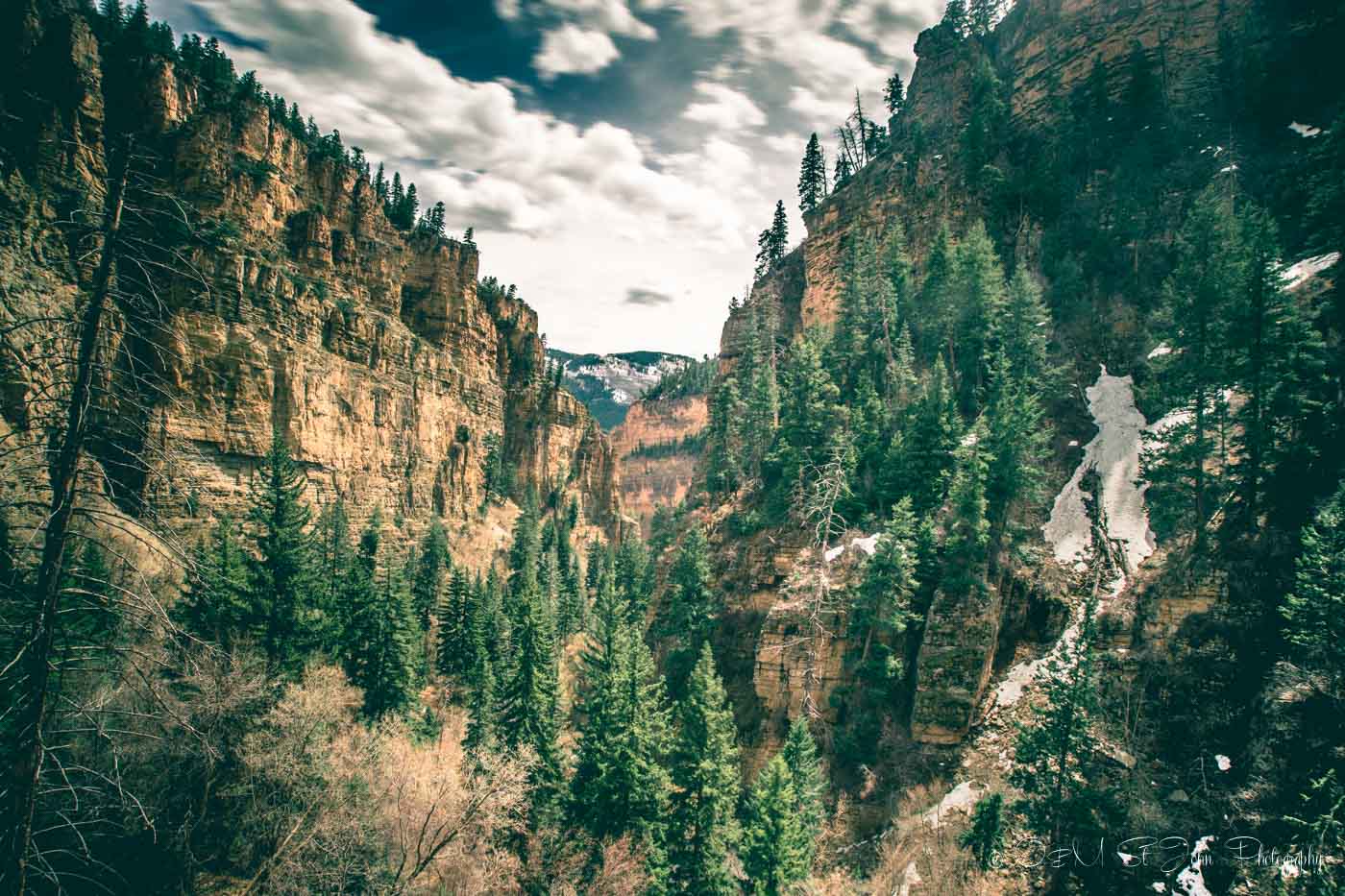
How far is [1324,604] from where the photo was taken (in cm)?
1928

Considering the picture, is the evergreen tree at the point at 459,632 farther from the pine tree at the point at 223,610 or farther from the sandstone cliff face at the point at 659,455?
the sandstone cliff face at the point at 659,455

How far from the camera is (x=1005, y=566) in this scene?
32.8 metres

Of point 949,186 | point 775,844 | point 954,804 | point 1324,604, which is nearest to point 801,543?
point 954,804

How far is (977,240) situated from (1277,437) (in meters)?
23.7

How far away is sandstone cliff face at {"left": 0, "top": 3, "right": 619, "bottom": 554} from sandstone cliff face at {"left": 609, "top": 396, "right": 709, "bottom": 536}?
5001 cm

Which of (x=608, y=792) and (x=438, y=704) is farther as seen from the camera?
(x=438, y=704)

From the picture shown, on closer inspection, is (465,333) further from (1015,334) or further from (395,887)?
(395,887)

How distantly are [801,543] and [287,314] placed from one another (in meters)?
50.9

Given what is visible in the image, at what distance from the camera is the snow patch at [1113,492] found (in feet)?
107

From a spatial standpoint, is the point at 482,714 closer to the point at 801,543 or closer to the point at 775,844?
the point at 775,844

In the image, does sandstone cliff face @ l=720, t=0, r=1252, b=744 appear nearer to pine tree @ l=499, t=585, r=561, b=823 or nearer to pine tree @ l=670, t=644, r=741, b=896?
pine tree @ l=670, t=644, r=741, b=896

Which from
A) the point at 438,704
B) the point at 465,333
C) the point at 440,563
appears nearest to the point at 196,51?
the point at 465,333

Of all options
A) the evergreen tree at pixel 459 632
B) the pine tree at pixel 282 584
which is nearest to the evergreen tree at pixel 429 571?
the evergreen tree at pixel 459 632

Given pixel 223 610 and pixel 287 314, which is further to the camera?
pixel 287 314
